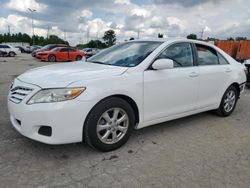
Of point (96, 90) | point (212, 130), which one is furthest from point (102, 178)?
point (212, 130)

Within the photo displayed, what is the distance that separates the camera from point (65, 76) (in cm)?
314

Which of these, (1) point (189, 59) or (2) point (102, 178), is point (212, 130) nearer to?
(1) point (189, 59)

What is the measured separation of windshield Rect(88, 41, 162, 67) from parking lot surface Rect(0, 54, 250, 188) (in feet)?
3.84

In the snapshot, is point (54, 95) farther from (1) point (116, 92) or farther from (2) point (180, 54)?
(2) point (180, 54)

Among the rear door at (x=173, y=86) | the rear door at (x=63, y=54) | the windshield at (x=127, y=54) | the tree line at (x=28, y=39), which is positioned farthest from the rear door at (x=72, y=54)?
the tree line at (x=28, y=39)

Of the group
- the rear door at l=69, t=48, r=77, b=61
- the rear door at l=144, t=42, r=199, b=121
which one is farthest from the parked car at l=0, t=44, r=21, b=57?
the rear door at l=144, t=42, r=199, b=121

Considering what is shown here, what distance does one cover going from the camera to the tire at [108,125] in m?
3.14

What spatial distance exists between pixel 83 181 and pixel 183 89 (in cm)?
217

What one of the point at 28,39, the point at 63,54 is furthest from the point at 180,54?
the point at 28,39

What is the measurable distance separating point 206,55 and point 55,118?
3.05 meters

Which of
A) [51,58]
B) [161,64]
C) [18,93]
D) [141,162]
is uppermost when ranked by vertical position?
[51,58]

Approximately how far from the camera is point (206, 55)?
468cm

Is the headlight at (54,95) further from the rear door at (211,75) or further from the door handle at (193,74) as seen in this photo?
the rear door at (211,75)

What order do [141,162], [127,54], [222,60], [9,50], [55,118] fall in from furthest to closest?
[9,50] < [222,60] < [127,54] < [141,162] < [55,118]
